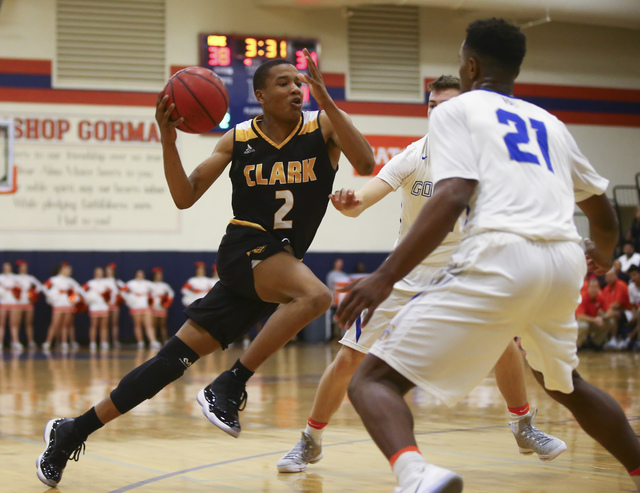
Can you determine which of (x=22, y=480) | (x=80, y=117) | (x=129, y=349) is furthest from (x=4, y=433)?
(x=80, y=117)

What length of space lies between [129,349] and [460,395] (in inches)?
547

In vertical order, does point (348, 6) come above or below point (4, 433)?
above

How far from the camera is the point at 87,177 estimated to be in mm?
16688

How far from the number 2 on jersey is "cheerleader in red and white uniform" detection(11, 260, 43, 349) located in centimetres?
1284

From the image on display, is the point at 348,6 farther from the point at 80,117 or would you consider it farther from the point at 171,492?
the point at 171,492

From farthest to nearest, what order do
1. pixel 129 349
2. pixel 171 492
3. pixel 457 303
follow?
pixel 129 349 < pixel 171 492 < pixel 457 303

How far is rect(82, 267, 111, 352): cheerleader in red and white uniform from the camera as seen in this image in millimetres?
15898

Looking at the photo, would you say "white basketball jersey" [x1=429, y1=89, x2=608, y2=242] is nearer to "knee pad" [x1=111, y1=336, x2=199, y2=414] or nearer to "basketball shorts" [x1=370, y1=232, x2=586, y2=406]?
"basketball shorts" [x1=370, y1=232, x2=586, y2=406]

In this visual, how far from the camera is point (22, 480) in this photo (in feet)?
12.8

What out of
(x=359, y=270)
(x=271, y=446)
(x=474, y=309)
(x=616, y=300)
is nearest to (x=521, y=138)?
(x=474, y=309)

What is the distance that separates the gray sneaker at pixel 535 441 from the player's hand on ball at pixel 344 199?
153 cm

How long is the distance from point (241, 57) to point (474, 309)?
1444 centimetres

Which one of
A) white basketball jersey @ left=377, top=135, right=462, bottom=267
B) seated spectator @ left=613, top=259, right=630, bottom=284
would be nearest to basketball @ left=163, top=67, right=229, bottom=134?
white basketball jersey @ left=377, top=135, right=462, bottom=267

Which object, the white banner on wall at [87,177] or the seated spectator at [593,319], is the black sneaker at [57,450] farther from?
the white banner on wall at [87,177]
